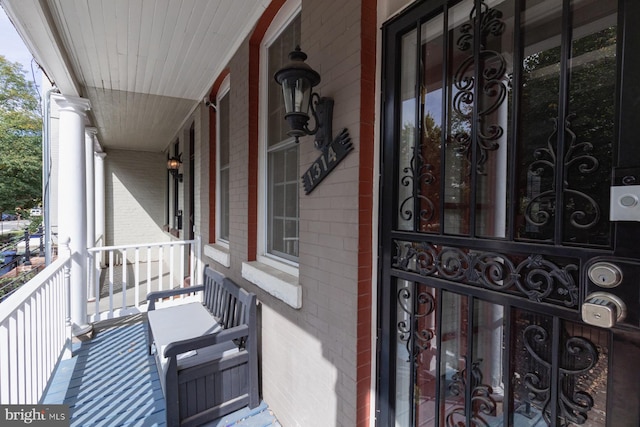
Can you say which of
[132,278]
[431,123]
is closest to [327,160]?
[431,123]

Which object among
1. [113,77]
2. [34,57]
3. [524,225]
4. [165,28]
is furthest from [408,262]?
[113,77]

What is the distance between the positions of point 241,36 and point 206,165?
1.84 m

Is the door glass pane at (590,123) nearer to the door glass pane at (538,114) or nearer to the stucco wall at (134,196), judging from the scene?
the door glass pane at (538,114)

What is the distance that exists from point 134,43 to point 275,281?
255cm

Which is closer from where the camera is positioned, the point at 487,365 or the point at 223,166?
the point at 487,365

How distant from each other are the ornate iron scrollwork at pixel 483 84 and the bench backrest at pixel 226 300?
1.91 meters

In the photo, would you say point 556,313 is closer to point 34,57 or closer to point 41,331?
point 41,331

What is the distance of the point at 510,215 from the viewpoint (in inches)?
38.3

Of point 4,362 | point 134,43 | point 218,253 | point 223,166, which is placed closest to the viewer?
point 4,362

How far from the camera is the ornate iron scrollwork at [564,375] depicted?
84 centimetres

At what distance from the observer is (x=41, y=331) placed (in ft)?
7.45

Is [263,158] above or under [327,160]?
above
